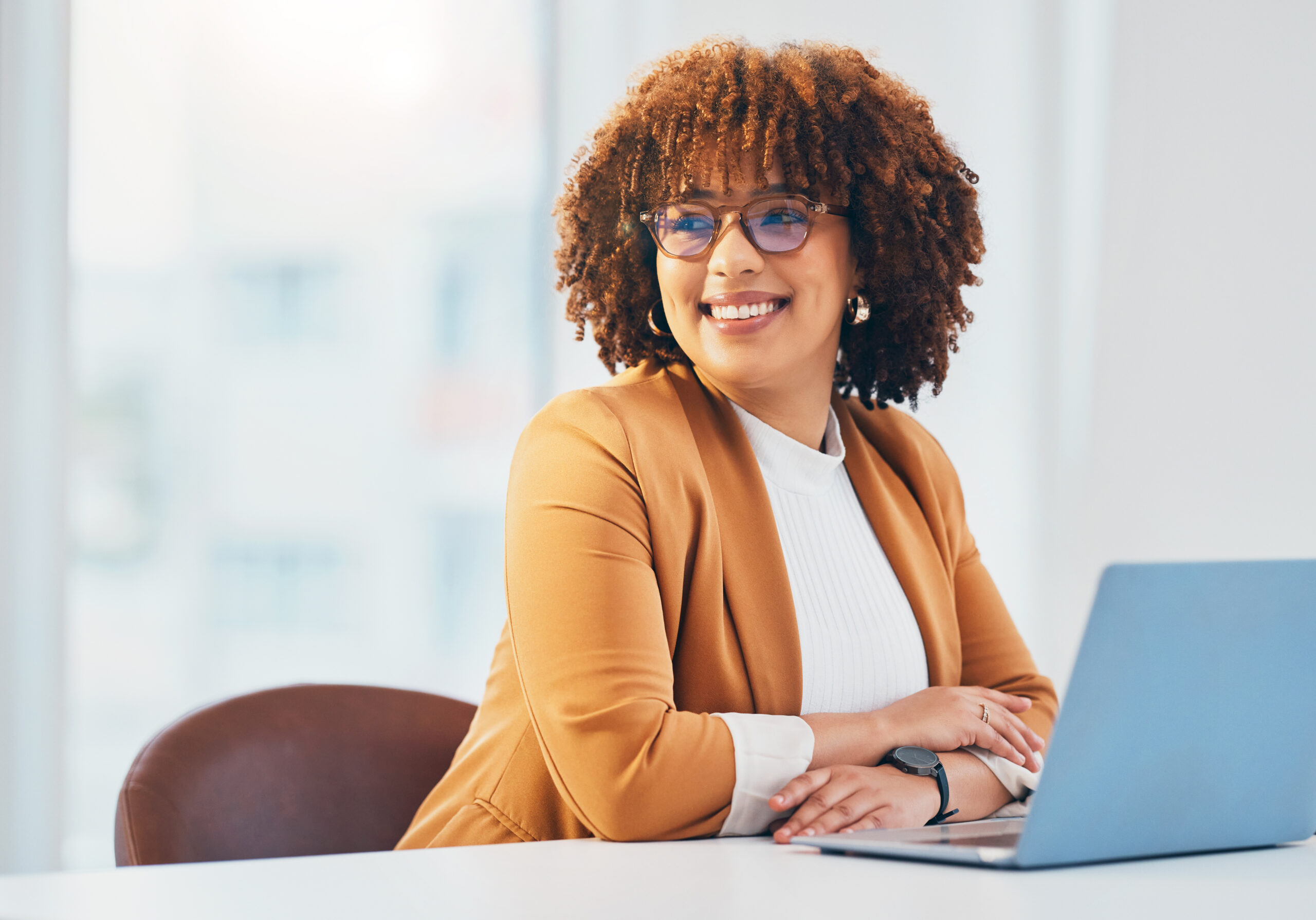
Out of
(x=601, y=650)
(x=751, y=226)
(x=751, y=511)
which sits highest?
(x=751, y=226)

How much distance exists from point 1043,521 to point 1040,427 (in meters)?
0.25

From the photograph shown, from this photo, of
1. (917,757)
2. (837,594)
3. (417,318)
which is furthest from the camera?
(417,318)

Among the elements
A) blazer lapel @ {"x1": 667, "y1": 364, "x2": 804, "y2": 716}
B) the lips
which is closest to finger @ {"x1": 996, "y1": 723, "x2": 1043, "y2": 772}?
blazer lapel @ {"x1": 667, "y1": 364, "x2": 804, "y2": 716}

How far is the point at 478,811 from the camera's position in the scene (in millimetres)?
1356

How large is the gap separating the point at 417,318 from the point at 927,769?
6.48 feet

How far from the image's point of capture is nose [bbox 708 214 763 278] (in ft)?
4.90

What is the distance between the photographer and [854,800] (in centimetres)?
115

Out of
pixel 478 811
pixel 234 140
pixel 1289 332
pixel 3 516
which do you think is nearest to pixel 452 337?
pixel 234 140

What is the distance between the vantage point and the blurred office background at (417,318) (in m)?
2.33

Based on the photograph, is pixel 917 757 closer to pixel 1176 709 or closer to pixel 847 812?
pixel 847 812

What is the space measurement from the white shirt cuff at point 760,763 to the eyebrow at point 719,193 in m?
0.68

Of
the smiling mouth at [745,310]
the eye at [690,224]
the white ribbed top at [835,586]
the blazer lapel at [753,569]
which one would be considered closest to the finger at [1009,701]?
the white ribbed top at [835,586]

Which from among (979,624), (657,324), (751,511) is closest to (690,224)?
(657,324)

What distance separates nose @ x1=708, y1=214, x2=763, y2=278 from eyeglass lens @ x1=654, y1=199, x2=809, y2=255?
0.04 feet
